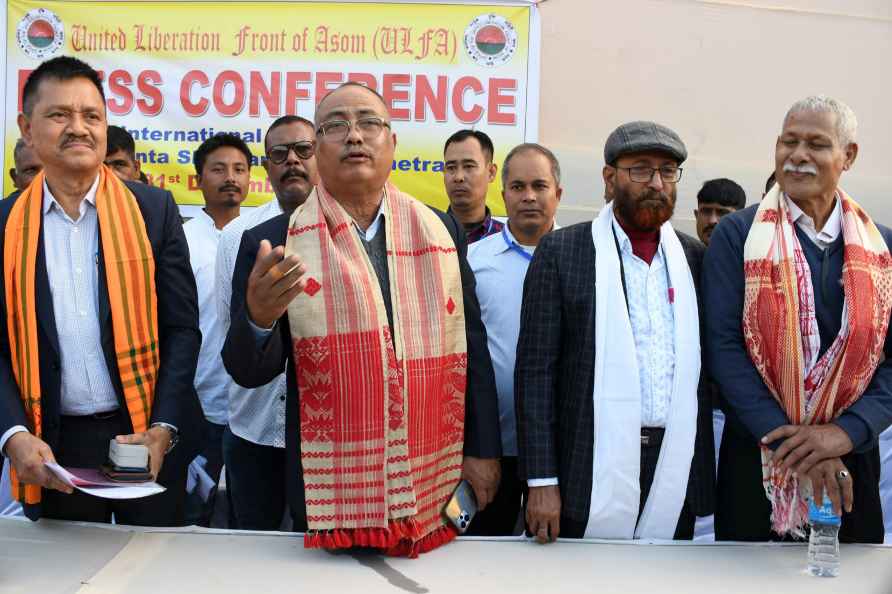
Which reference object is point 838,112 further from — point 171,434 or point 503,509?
point 171,434

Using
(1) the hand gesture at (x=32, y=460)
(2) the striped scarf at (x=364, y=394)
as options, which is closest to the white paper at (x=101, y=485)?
(1) the hand gesture at (x=32, y=460)

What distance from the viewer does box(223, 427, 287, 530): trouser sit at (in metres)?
3.30

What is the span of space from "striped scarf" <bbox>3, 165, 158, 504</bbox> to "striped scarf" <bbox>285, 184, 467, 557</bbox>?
1.48 ft

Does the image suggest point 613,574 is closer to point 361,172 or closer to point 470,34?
point 361,172

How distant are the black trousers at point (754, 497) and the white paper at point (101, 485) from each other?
1572 millimetres

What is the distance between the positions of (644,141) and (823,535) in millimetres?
1167

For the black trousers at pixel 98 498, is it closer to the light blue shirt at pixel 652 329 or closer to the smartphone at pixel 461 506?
the smartphone at pixel 461 506

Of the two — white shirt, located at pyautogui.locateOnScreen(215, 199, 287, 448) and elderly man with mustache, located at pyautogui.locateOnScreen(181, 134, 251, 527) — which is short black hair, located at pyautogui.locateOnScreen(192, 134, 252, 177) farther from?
white shirt, located at pyautogui.locateOnScreen(215, 199, 287, 448)

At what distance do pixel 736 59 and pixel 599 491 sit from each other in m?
3.69

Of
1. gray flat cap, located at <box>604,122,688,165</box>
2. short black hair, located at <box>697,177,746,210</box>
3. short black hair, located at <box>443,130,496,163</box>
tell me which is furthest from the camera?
short black hair, located at <box>697,177,746,210</box>

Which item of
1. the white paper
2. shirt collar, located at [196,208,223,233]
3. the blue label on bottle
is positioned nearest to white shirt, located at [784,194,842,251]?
the blue label on bottle

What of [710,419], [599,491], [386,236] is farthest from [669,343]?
[386,236]

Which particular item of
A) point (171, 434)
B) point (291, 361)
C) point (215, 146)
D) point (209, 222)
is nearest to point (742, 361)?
point (291, 361)

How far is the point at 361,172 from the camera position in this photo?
253cm
